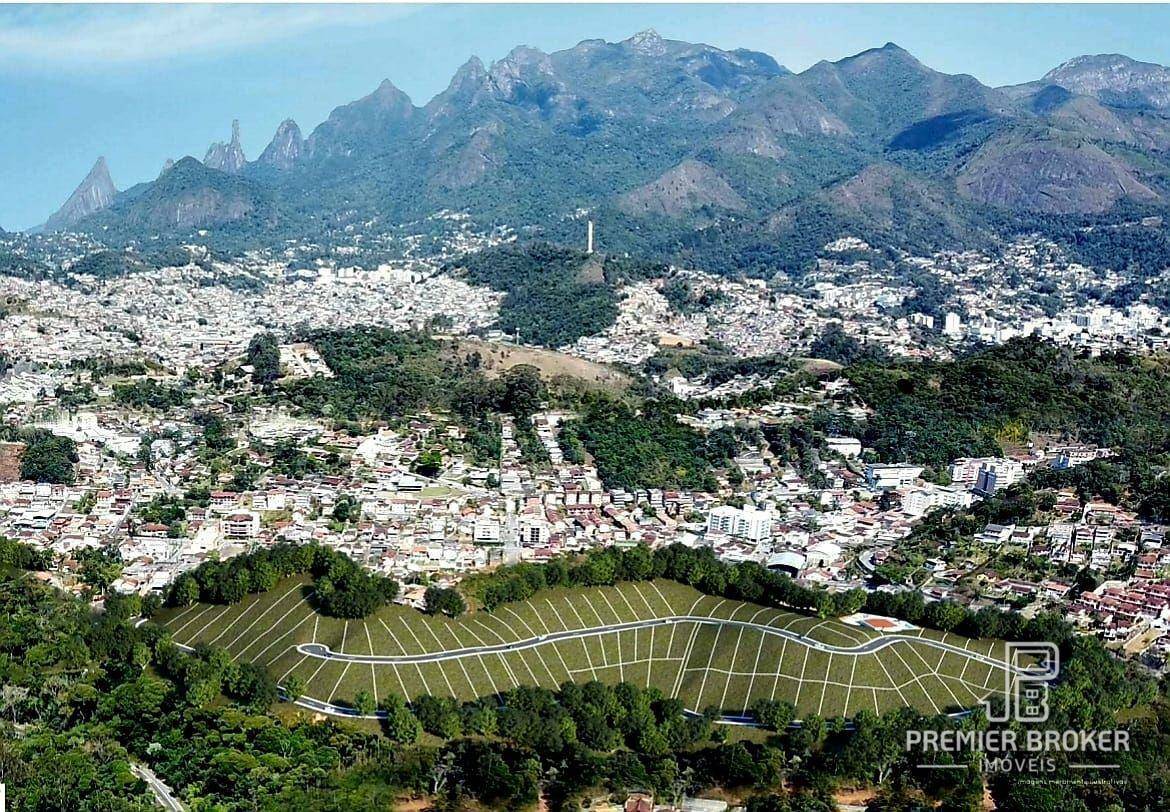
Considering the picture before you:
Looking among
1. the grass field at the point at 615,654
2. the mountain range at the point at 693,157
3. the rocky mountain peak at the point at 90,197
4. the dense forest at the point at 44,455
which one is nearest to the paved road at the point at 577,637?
the grass field at the point at 615,654

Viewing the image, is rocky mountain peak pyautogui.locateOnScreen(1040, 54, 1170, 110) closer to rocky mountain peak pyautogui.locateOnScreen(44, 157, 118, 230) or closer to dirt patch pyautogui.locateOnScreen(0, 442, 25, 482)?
rocky mountain peak pyautogui.locateOnScreen(44, 157, 118, 230)

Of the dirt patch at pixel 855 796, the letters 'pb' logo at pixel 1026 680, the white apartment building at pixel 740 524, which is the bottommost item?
the dirt patch at pixel 855 796

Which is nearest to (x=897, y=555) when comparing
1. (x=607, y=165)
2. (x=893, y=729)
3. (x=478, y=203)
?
(x=893, y=729)

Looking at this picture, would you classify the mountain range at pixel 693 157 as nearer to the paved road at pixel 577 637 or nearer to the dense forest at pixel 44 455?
the dense forest at pixel 44 455

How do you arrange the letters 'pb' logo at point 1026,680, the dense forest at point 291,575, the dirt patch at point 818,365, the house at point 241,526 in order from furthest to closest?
the dirt patch at point 818,365
the house at point 241,526
the dense forest at point 291,575
the letters 'pb' logo at point 1026,680

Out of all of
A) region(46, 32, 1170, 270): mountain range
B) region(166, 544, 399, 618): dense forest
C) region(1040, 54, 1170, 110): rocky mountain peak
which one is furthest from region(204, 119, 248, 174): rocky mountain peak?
region(166, 544, 399, 618): dense forest

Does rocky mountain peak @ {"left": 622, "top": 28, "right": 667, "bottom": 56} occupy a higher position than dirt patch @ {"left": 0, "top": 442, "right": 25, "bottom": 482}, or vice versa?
rocky mountain peak @ {"left": 622, "top": 28, "right": 667, "bottom": 56}
